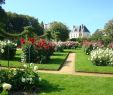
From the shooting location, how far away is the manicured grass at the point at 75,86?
31.4 feet

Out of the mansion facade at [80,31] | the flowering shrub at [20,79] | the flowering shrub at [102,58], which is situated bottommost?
the flowering shrub at [20,79]

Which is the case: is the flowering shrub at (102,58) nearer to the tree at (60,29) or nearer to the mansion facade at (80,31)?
the tree at (60,29)

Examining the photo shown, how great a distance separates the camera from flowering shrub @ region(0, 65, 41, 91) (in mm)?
9539

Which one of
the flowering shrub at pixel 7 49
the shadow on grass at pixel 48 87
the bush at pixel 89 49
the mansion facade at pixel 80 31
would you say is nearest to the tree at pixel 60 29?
the bush at pixel 89 49

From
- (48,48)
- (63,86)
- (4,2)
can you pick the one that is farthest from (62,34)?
(63,86)

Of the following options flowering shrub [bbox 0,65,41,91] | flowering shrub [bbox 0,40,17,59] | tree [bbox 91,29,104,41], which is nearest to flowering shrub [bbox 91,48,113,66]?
flowering shrub [bbox 0,40,17,59]

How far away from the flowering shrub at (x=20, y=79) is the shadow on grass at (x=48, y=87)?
0.88 feet

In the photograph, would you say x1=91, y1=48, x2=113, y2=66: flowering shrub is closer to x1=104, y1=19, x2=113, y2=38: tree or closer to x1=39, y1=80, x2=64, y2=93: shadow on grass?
x1=39, y1=80, x2=64, y2=93: shadow on grass

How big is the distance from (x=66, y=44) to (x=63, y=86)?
37382 millimetres

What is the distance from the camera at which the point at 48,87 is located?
404 inches

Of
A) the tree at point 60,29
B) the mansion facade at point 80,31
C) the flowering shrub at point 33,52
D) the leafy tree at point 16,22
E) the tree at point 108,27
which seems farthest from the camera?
the mansion facade at point 80,31

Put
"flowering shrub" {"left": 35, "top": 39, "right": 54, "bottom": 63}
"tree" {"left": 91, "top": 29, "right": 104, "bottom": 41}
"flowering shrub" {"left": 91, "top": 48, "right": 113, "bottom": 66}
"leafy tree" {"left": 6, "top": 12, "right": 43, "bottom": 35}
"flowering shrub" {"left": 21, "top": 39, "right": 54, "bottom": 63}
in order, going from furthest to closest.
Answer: "leafy tree" {"left": 6, "top": 12, "right": 43, "bottom": 35} → "tree" {"left": 91, "top": 29, "right": 104, "bottom": 41} → "flowering shrub" {"left": 35, "top": 39, "right": 54, "bottom": 63} → "flowering shrub" {"left": 21, "top": 39, "right": 54, "bottom": 63} → "flowering shrub" {"left": 91, "top": 48, "right": 113, "bottom": 66}

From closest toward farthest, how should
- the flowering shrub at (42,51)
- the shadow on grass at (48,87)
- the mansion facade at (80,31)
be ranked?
the shadow on grass at (48,87), the flowering shrub at (42,51), the mansion facade at (80,31)

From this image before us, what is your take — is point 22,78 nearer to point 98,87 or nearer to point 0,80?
point 0,80
